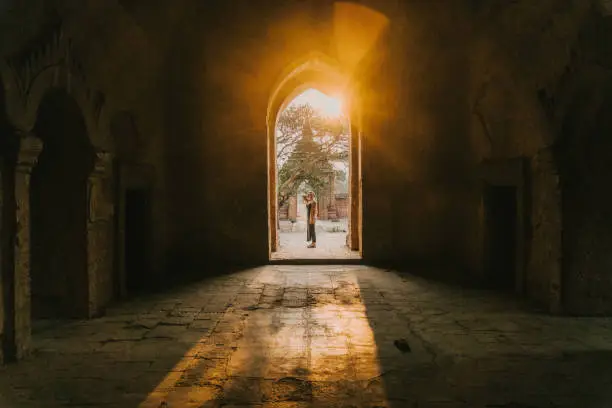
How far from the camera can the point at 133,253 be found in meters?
7.98

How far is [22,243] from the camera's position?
14.5 ft

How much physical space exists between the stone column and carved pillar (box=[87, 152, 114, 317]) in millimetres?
1247

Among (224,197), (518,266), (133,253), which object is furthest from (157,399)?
(224,197)

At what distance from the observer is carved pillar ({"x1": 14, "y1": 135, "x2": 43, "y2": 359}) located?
14.2ft

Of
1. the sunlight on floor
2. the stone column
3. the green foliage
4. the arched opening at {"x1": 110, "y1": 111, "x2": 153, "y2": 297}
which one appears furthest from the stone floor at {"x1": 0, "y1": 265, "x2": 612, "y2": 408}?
the green foliage

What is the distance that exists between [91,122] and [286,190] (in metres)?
15.9

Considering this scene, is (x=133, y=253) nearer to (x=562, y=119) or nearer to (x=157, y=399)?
(x=157, y=399)

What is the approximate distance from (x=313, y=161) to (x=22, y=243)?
1689cm

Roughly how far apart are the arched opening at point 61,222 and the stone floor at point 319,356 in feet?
1.47

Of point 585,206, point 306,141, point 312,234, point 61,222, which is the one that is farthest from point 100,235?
point 306,141

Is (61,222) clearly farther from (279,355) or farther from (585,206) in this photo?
(585,206)

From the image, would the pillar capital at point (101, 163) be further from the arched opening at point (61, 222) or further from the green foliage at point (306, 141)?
the green foliage at point (306, 141)

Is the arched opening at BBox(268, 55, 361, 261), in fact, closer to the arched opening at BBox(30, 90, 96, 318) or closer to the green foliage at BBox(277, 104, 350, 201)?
the green foliage at BBox(277, 104, 350, 201)

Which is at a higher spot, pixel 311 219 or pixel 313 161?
pixel 313 161
